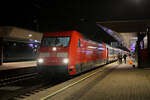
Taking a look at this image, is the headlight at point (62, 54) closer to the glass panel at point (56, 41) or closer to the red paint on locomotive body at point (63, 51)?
the red paint on locomotive body at point (63, 51)

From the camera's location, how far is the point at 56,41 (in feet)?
39.3

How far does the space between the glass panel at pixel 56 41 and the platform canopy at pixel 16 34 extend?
15.2 meters

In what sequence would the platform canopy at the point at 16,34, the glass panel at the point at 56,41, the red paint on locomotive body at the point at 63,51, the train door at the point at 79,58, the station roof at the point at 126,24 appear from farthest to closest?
the platform canopy at the point at 16,34 < the station roof at the point at 126,24 < the train door at the point at 79,58 < the glass panel at the point at 56,41 < the red paint on locomotive body at the point at 63,51

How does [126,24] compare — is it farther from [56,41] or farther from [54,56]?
[54,56]

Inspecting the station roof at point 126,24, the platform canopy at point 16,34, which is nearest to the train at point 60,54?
the station roof at point 126,24

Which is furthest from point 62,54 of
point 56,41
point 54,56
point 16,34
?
point 16,34

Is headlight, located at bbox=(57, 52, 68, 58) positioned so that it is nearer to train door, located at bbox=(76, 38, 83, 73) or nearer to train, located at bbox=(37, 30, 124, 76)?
train, located at bbox=(37, 30, 124, 76)

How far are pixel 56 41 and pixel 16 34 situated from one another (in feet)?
57.4

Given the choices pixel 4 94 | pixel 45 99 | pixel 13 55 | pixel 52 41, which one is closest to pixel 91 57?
pixel 52 41

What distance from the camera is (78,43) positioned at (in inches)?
489

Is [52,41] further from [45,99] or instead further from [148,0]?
[148,0]

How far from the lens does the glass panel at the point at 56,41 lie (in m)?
11.7

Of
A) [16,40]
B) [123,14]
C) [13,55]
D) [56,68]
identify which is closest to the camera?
[56,68]

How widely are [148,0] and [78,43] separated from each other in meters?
6.05
